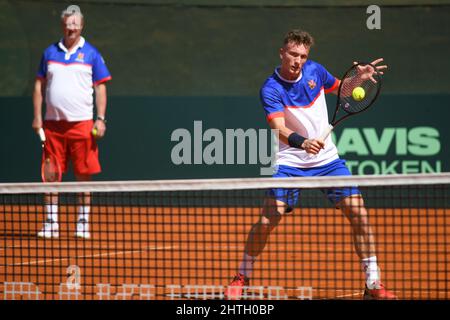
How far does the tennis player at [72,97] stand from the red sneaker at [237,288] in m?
2.43

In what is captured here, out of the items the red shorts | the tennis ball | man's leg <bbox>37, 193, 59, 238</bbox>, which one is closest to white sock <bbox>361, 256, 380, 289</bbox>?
the tennis ball

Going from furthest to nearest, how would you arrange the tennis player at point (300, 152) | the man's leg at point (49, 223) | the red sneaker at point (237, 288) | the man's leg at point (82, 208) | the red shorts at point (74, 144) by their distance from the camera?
the red shorts at point (74, 144), the man's leg at point (82, 208), the man's leg at point (49, 223), the tennis player at point (300, 152), the red sneaker at point (237, 288)

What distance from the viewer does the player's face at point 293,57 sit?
4820 millimetres

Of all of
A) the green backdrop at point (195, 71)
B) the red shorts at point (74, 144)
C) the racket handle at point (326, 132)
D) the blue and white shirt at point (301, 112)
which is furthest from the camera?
the green backdrop at point (195, 71)

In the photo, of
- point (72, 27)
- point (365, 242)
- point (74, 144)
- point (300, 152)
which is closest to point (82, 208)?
point (74, 144)

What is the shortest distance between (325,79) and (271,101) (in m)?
0.44

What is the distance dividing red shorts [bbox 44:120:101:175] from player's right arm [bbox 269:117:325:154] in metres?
2.51

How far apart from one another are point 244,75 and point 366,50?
3.69 feet

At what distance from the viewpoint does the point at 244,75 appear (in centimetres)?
868

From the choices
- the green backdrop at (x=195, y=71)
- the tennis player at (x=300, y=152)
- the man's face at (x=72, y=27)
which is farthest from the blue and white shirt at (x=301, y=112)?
the green backdrop at (x=195, y=71)

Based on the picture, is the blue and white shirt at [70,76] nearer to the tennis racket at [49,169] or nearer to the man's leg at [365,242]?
the tennis racket at [49,169]

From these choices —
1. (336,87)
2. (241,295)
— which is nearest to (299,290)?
(241,295)

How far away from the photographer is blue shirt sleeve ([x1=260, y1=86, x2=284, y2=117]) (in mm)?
4832

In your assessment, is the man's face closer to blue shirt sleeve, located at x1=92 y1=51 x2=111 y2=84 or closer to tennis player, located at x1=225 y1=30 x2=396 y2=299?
blue shirt sleeve, located at x1=92 y1=51 x2=111 y2=84
